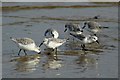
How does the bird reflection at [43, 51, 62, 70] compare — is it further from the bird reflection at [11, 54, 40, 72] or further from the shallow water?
the bird reflection at [11, 54, 40, 72]

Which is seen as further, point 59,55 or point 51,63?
point 59,55

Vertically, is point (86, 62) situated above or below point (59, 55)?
below

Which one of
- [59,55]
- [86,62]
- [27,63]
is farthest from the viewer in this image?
[59,55]

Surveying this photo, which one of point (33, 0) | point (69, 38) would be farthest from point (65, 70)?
point (33, 0)

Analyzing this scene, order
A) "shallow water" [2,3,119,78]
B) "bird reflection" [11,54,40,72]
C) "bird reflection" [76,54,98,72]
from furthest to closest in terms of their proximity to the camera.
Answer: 1. "bird reflection" [76,54,98,72]
2. "bird reflection" [11,54,40,72]
3. "shallow water" [2,3,119,78]

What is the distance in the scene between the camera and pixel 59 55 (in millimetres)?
15203

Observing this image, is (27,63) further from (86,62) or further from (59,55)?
(86,62)

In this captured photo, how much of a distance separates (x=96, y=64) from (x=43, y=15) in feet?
42.9

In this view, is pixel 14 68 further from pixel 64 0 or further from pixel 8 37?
pixel 64 0

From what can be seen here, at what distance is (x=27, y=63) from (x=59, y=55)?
5.14 feet

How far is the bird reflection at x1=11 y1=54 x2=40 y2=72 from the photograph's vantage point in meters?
13.2

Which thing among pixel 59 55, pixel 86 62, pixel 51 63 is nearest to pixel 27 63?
pixel 51 63

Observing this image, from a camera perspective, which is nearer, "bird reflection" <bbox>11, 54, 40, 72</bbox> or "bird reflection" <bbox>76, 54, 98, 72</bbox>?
"bird reflection" <bbox>11, 54, 40, 72</bbox>

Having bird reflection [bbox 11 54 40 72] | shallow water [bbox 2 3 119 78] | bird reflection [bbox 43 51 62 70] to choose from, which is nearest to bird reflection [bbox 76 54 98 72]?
shallow water [bbox 2 3 119 78]
